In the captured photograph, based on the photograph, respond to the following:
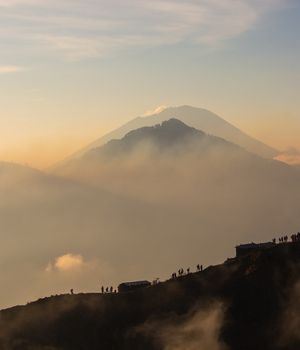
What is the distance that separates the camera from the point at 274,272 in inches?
3792

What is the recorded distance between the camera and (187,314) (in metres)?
93.5

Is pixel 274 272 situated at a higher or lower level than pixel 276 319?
higher

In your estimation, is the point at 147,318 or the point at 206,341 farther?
the point at 147,318

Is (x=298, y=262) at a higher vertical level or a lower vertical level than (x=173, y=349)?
higher

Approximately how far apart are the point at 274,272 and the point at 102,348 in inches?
1116

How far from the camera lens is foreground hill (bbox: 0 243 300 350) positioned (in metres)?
87.5

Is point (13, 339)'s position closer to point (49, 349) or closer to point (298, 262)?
point (49, 349)

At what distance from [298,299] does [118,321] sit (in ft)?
88.0

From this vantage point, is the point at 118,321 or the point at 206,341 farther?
the point at 118,321

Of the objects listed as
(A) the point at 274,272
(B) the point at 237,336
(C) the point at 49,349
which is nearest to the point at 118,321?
(C) the point at 49,349

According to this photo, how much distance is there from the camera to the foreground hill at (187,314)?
8750 centimetres

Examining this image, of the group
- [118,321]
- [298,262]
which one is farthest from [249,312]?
[118,321]

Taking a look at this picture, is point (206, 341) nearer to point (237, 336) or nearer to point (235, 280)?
point (237, 336)

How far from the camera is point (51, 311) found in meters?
98.2
